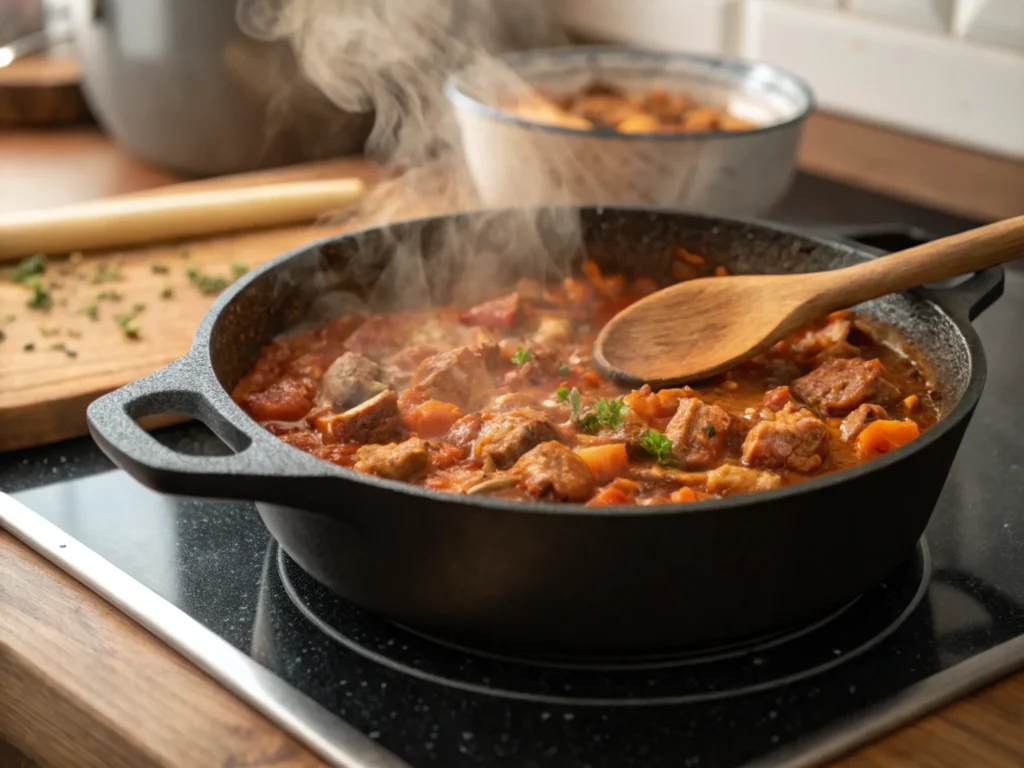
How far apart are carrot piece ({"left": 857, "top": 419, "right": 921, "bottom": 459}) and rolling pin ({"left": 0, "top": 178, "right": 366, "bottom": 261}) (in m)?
1.38

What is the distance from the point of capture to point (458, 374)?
1760 millimetres

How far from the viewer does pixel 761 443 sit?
157 cm

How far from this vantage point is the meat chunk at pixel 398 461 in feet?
4.93

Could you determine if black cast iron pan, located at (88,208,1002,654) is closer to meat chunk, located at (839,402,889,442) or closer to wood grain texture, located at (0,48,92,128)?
meat chunk, located at (839,402,889,442)

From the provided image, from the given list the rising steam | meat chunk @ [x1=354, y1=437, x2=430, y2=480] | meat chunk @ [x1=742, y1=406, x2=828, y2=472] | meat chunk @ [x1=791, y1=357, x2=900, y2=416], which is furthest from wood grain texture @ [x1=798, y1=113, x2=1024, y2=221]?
meat chunk @ [x1=354, y1=437, x2=430, y2=480]

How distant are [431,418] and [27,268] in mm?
1049

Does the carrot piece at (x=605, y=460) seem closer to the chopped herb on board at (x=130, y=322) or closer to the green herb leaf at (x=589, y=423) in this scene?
the green herb leaf at (x=589, y=423)

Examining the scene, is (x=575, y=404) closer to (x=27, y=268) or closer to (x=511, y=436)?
(x=511, y=436)

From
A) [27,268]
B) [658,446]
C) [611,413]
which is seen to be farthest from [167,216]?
[658,446]

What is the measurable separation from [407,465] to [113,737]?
0.45 meters

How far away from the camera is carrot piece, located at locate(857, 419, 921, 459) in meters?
1.61

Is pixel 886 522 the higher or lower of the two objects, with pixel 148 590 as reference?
higher

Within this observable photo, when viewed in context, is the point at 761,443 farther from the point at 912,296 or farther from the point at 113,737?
the point at 113,737

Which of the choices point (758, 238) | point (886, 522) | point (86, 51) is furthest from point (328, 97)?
point (886, 522)
